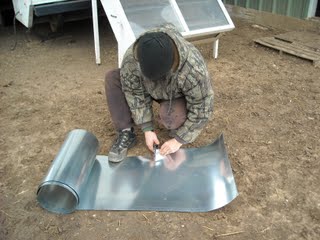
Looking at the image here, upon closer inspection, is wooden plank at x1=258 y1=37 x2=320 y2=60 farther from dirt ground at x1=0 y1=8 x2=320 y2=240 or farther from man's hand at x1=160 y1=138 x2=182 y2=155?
man's hand at x1=160 y1=138 x2=182 y2=155

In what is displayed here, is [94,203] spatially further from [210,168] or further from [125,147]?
[210,168]

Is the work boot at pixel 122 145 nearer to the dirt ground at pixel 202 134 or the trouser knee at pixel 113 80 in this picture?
the dirt ground at pixel 202 134

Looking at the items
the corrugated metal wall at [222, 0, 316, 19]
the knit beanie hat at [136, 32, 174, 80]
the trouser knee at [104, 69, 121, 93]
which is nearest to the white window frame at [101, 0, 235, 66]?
the trouser knee at [104, 69, 121, 93]

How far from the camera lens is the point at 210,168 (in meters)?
2.39

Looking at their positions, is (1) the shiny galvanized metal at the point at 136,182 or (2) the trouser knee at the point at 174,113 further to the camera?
(2) the trouser knee at the point at 174,113

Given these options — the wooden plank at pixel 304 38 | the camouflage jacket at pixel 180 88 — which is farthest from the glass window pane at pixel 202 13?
the camouflage jacket at pixel 180 88

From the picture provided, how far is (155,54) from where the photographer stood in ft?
5.56

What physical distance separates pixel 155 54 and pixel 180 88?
496mm

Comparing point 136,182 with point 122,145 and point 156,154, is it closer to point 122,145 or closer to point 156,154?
point 156,154

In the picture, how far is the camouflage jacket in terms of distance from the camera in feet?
6.73

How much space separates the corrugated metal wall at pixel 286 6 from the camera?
487 centimetres

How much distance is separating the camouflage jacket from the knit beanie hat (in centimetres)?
18

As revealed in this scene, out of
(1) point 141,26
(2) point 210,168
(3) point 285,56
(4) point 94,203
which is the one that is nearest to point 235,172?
(2) point 210,168

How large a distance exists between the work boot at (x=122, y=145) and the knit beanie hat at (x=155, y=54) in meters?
0.88
